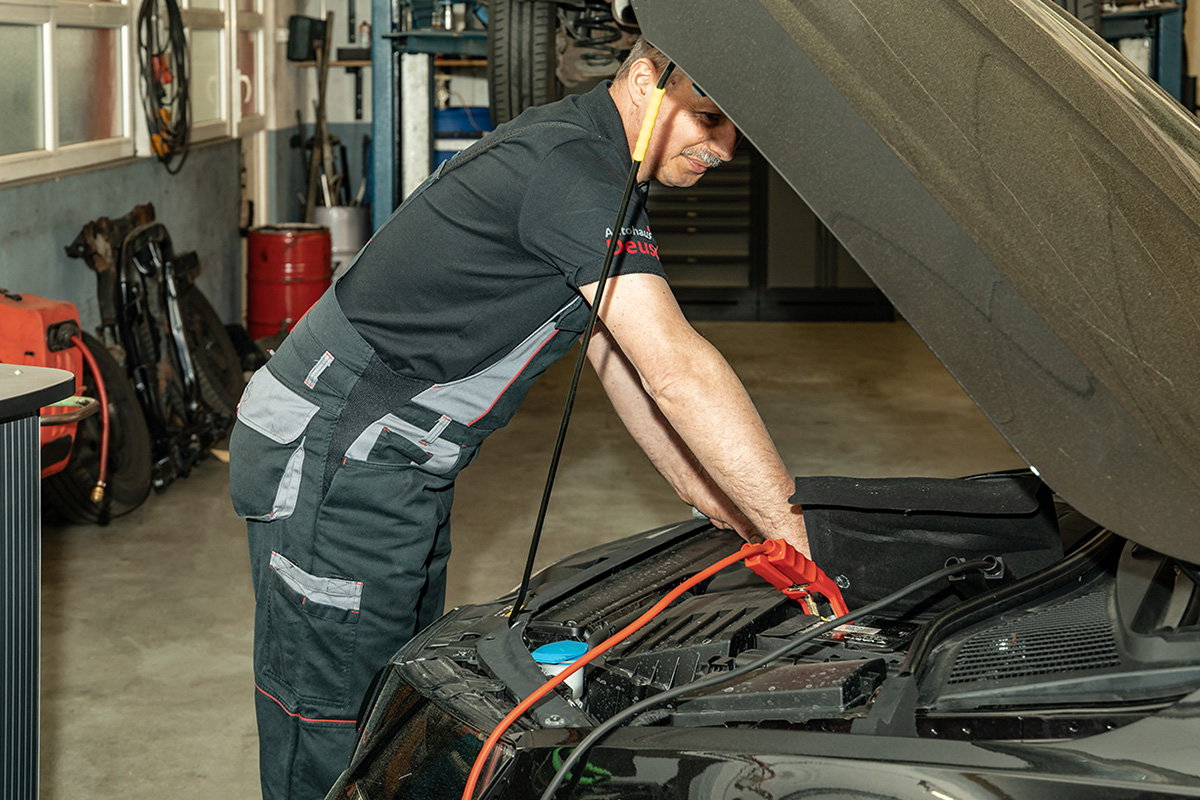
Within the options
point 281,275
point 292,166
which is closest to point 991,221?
point 281,275

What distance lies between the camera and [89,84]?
4.77m

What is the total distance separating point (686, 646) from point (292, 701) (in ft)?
2.58

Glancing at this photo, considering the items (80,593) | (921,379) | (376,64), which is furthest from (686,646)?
(921,379)

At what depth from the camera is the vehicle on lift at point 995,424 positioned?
3.05 feet

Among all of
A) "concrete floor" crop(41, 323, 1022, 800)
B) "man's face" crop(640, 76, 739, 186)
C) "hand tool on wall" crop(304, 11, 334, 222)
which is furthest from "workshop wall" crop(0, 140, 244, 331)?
"man's face" crop(640, 76, 739, 186)

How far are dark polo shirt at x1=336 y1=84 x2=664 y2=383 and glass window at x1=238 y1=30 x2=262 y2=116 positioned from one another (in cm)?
543

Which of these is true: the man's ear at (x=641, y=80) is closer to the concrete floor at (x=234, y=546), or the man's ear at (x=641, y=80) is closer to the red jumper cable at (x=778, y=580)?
the red jumper cable at (x=778, y=580)

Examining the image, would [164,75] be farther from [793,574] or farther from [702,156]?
[793,574]

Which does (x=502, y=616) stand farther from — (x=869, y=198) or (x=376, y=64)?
(x=376, y=64)

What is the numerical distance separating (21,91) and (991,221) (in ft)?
13.5

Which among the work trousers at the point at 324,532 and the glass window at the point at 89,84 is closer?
the work trousers at the point at 324,532

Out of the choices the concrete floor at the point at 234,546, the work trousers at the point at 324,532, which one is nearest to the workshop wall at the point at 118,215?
the concrete floor at the point at 234,546

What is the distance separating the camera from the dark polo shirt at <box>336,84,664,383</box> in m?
1.46

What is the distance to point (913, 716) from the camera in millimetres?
1027
